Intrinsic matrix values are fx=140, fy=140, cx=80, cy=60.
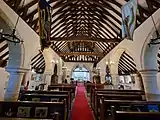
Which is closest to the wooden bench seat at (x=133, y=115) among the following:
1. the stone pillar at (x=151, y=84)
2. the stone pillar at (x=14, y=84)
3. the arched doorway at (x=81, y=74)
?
the stone pillar at (x=151, y=84)

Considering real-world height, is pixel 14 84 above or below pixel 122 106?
above

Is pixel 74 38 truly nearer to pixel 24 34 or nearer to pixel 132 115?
pixel 24 34

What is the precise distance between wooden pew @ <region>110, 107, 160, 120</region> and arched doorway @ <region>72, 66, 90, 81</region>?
17.5m

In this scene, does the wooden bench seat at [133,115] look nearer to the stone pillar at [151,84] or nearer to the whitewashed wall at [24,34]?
the stone pillar at [151,84]

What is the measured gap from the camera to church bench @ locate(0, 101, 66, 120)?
10.4 ft

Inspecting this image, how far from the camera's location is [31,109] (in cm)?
321

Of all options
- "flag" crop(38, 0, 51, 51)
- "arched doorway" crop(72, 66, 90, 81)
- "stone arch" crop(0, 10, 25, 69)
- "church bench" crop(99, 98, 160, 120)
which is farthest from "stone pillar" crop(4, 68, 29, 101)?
"arched doorway" crop(72, 66, 90, 81)

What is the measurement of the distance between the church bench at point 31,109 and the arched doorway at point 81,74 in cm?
1679

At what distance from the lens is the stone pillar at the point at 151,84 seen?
4.80 metres

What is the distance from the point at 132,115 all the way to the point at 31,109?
2180mm

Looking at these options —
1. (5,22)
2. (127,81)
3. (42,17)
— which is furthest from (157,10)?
(127,81)

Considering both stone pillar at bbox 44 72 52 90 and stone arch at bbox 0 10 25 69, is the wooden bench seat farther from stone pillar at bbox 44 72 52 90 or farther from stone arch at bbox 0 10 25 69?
stone pillar at bbox 44 72 52 90

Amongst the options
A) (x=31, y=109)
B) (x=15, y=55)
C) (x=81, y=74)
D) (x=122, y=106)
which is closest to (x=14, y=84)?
(x=15, y=55)

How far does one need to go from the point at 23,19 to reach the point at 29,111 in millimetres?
3579
